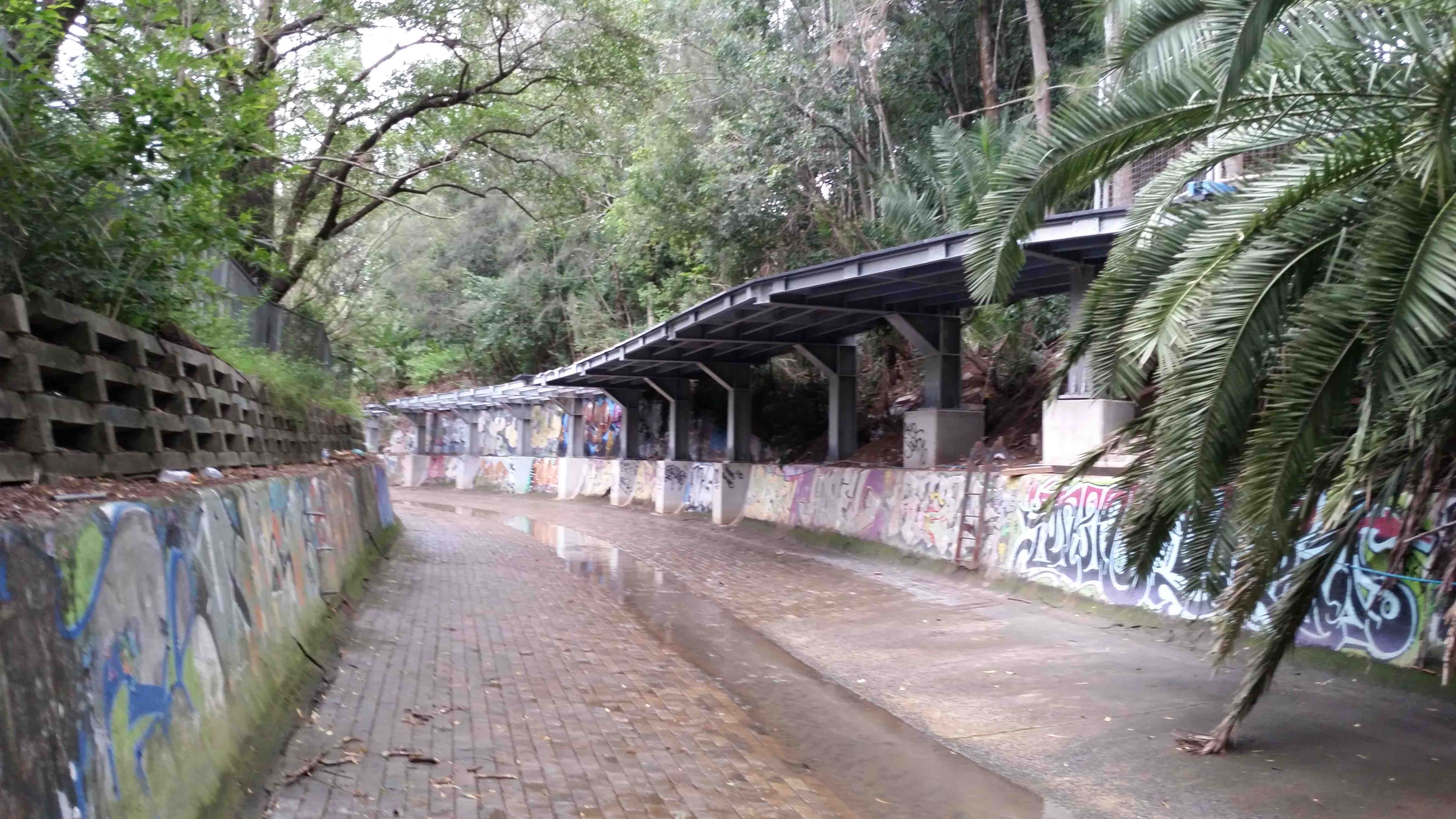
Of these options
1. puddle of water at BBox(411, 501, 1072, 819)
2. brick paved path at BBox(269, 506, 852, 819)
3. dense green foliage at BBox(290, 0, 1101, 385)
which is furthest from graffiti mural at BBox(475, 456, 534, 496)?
brick paved path at BBox(269, 506, 852, 819)

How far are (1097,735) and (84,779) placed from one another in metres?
6.48

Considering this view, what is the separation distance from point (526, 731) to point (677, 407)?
988 inches

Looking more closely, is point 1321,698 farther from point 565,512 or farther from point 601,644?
point 565,512

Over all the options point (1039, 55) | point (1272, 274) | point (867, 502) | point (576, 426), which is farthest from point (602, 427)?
point (1272, 274)

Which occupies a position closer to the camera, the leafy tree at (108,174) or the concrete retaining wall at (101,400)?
the concrete retaining wall at (101,400)

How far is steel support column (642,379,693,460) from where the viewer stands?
32219mm

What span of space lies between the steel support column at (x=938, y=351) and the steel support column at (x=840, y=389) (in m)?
3.55

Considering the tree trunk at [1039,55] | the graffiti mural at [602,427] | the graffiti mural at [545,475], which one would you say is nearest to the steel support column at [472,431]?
the graffiti mural at [545,475]

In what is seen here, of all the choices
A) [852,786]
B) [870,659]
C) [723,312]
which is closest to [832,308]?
[723,312]

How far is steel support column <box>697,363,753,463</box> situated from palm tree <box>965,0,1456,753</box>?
66.8ft

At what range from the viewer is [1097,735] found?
25.5 feet

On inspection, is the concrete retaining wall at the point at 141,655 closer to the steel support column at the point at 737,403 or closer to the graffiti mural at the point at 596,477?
the steel support column at the point at 737,403

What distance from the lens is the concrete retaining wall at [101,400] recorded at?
4.51m

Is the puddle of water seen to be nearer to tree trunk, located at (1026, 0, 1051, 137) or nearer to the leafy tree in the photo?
the leafy tree
